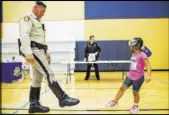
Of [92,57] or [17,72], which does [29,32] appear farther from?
[92,57]

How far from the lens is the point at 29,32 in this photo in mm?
4266

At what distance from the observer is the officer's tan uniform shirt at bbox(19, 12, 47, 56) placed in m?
4.15

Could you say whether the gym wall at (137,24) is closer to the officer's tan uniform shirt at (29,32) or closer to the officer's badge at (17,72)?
the officer's badge at (17,72)

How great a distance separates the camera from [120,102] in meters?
5.76

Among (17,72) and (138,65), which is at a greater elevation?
(138,65)

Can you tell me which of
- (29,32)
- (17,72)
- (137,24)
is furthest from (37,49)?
(137,24)

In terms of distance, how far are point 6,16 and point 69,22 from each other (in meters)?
3.25

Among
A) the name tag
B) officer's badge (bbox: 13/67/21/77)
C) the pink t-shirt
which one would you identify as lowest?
officer's badge (bbox: 13/67/21/77)

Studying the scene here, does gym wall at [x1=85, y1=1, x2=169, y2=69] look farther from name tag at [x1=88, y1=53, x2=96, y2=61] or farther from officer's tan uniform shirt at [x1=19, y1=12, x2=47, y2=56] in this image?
officer's tan uniform shirt at [x1=19, y1=12, x2=47, y2=56]

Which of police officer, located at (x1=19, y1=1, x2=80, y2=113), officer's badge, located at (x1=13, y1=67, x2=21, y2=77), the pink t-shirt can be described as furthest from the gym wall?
police officer, located at (x1=19, y1=1, x2=80, y2=113)

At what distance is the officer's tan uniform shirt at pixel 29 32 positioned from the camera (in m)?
4.15

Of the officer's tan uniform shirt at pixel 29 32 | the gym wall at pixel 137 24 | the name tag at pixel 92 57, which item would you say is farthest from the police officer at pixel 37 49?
the gym wall at pixel 137 24

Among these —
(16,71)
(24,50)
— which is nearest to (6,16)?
(16,71)

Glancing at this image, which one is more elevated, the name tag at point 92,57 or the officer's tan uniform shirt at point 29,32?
the officer's tan uniform shirt at point 29,32
